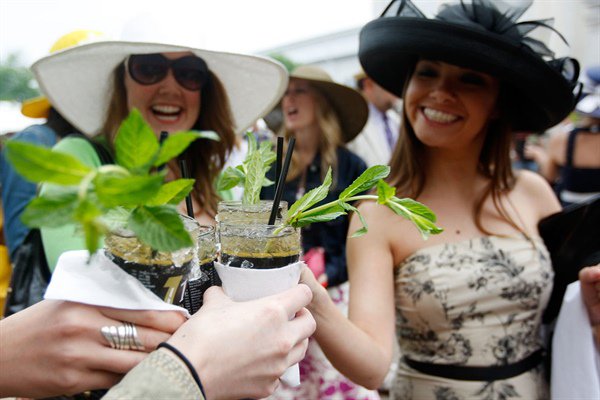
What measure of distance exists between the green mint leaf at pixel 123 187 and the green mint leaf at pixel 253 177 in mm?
367

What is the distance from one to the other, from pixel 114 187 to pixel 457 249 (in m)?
1.33

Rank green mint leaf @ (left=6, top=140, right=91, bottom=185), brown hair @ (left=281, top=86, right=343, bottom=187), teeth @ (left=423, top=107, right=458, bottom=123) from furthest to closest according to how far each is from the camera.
Result: 1. brown hair @ (left=281, top=86, right=343, bottom=187)
2. teeth @ (left=423, top=107, right=458, bottom=123)
3. green mint leaf @ (left=6, top=140, right=91, bottom=185)

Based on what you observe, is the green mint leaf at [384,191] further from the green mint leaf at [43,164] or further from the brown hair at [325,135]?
the brown hair at [325,135]

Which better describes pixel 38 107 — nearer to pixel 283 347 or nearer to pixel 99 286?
pixel 99 286

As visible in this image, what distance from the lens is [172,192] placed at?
64 cm

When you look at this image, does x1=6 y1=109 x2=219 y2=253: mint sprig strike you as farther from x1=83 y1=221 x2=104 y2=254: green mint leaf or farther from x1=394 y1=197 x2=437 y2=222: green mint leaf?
x1=394 y1=197 x2=437 y2=222: green mint leaf

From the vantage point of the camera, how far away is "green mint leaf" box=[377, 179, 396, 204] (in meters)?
0.79

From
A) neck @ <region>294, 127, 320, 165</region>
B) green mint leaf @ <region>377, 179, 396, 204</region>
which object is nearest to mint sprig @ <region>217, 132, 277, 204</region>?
green mint leaf @ <region>377, 179, 396, 204</region>

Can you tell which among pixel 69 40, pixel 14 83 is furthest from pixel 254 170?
pixel 14 83

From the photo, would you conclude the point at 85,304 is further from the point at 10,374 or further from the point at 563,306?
the point at 563,306

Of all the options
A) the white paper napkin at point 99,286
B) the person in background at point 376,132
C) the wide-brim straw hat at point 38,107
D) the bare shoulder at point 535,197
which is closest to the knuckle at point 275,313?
the white paper napkin at point 99,286

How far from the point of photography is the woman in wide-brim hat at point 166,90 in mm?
1679

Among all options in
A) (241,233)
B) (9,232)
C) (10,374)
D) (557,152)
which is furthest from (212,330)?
(557,152)

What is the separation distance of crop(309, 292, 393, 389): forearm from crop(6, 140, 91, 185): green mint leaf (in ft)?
2.42
